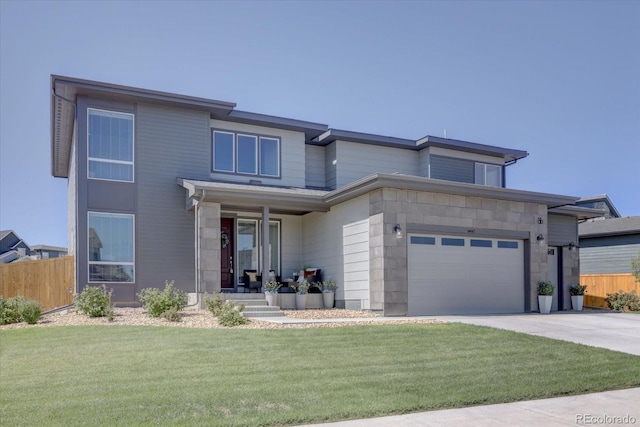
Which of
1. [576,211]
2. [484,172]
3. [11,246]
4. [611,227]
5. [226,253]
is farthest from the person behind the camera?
[11,246]

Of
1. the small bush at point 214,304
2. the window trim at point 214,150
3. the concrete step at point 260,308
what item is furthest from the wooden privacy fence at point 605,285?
the small bush at point 214,304

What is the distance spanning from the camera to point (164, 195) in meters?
16.1

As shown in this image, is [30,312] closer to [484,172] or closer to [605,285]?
[484,172]

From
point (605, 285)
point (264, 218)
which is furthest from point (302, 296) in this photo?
point (605, 285)

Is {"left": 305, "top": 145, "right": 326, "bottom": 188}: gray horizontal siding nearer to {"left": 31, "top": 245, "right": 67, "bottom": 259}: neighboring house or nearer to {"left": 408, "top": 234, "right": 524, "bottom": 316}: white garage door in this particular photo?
{"left": 408, "top": 234, "right": 524, "bottom": 316}: white garage door

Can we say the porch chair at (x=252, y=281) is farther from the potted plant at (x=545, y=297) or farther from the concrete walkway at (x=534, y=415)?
the concrete walkway at (x=534, y=415)

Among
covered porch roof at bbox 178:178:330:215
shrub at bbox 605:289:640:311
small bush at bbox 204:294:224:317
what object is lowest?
shrub at bbox 605:289:640:311

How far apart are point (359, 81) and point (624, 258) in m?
16.4

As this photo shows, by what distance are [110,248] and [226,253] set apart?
11.6ft

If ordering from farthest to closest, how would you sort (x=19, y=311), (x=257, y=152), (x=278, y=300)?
(x=257, y=152), (x=278, y=300), (x=19, y=311)

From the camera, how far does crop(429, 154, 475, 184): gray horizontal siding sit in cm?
2061

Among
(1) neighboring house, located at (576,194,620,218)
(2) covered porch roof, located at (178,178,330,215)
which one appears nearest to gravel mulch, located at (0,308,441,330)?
(2) covered porch roof, located at (178,178,330,215)

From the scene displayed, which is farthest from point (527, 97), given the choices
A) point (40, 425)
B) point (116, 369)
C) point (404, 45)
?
point (40, 425)

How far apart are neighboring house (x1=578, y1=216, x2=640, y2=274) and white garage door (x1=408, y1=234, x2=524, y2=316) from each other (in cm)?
1189
